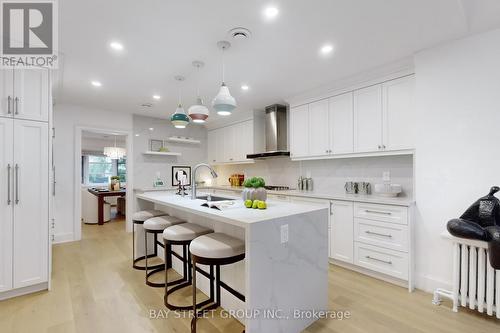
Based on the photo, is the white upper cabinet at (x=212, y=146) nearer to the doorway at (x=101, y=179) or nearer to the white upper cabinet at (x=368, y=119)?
the doorway at (x=101, y=179)

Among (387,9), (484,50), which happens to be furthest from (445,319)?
(387,9)

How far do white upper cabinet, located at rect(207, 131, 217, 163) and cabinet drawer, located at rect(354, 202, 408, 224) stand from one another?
3814 mm

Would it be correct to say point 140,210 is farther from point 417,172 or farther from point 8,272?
point 417,172

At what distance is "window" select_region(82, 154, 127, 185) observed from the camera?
872 cm

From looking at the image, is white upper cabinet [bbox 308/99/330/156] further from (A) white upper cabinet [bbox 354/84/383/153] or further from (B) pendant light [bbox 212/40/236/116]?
(B) pendant light [bbox 212/40/236/116]

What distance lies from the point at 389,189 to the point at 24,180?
4.03m

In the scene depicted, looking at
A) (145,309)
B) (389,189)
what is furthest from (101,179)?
(389,189)

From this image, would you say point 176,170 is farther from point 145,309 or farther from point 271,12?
point 271,12

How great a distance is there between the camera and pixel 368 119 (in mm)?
3082

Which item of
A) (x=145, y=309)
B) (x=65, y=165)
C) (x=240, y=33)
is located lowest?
(x=145, y=309)

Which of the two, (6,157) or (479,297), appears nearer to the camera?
(479,297)

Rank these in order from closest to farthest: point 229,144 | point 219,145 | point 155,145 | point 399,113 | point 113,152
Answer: point 399,113 → point 155,145 → point 229,144 → point 219,145 → point 113,152

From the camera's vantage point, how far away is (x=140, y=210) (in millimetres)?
3330

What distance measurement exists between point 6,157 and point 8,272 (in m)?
1.10
